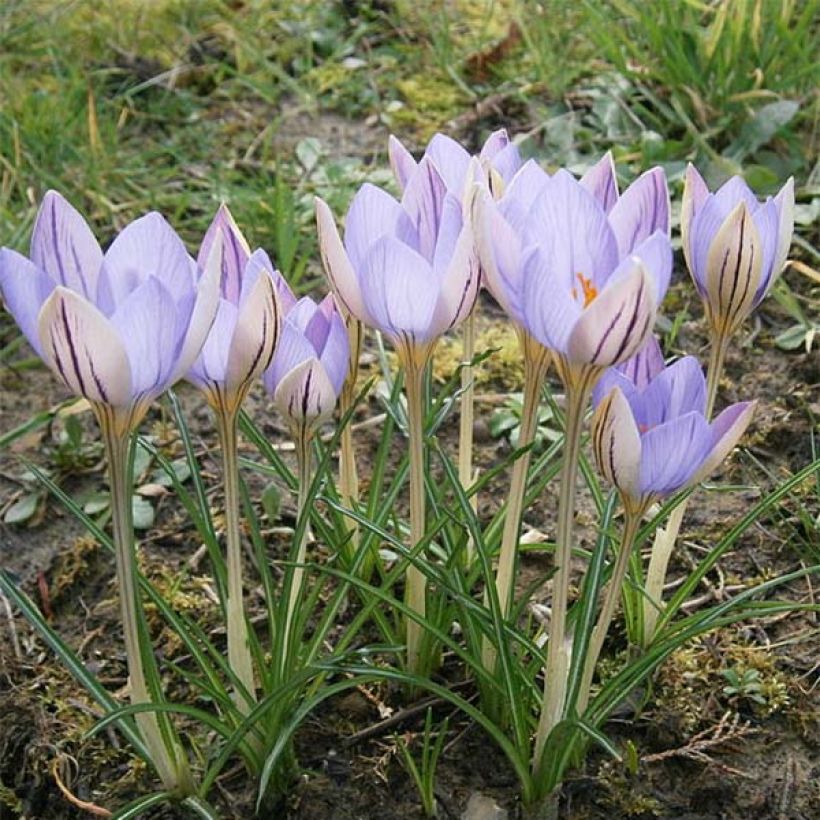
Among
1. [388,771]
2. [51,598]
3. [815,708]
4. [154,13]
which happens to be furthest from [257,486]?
[154,13]

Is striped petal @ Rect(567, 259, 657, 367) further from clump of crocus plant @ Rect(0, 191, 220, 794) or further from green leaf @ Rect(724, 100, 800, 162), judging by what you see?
green leaf @ Rect(724, 100, 800, 162)

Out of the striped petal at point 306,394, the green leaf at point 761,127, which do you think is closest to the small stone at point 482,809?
the striped petal at point 306,394

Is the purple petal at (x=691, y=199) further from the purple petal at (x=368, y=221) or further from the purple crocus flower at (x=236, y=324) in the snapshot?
the purple crocus flower at (x=236, y=324)

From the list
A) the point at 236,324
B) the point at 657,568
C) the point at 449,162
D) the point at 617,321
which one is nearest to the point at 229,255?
the point at 236,324

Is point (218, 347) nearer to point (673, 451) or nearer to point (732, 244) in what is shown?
point (673, 451)

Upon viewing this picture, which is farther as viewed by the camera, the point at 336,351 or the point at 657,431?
the point at 336,351

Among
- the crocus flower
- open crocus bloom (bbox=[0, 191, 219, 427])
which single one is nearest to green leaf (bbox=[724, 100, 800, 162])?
the crocus flower
